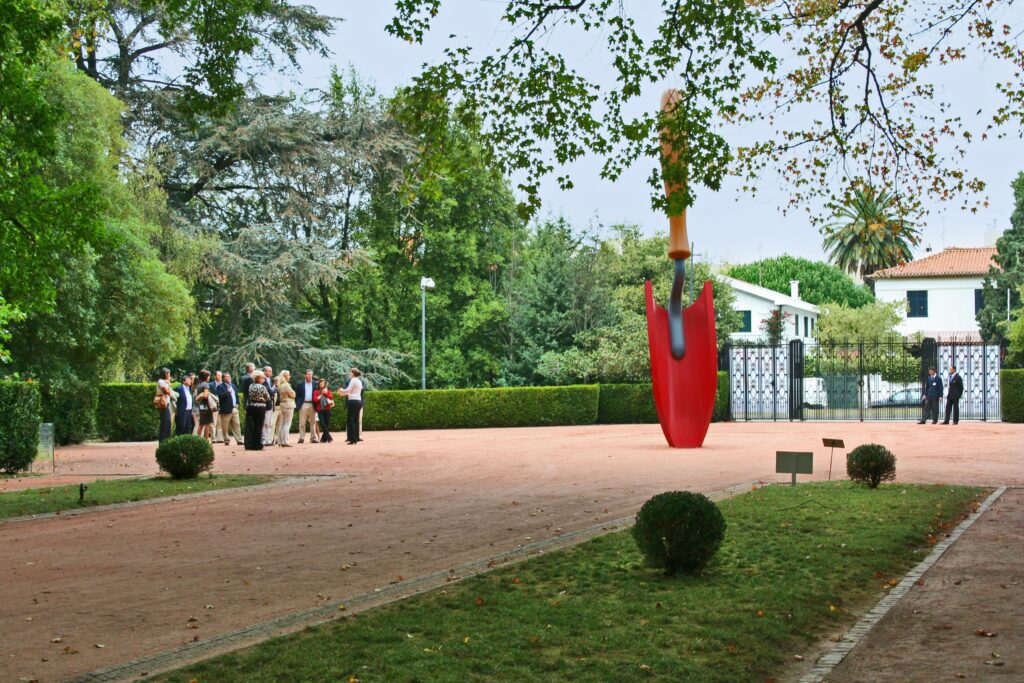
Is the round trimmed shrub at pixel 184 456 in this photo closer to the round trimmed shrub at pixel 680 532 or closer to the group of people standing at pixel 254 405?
the group of people standing at pixel 254 405

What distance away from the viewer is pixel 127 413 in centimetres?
3100

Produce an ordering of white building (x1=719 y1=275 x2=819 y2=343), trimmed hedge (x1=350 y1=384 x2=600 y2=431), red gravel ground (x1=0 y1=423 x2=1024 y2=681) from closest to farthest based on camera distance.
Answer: red gravel ground (x1=0 y1=423 x2=1024 y2=681) → trimmed hedge (x1=350 y1=384 x2=600 y2=431) → white building (x1=719 y1=275 x2=819 y2=343)

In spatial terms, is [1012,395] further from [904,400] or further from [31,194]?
[31,194]

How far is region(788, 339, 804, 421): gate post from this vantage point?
37.6 meters

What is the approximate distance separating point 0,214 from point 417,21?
564 cm

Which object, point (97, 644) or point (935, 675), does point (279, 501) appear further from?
point (935, 675)

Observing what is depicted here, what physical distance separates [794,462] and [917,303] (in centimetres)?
5996

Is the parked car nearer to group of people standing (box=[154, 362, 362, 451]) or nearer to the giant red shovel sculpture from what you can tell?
the giant red shovel sculpture

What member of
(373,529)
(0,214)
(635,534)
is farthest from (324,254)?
(635,534)

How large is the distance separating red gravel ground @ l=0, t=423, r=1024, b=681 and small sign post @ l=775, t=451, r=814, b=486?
4.87 ft

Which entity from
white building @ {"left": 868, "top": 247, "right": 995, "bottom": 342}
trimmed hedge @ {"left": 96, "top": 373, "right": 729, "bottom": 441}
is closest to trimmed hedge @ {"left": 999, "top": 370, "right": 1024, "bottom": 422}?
trimmed hedge @ {"left": 96, "top": 373, "right": 729, "bottom": 441}

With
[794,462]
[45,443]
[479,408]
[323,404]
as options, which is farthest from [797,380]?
[794,462]

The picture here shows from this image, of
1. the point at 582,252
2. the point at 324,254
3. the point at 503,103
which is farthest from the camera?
the point at 582,252

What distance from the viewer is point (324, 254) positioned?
118 feet
